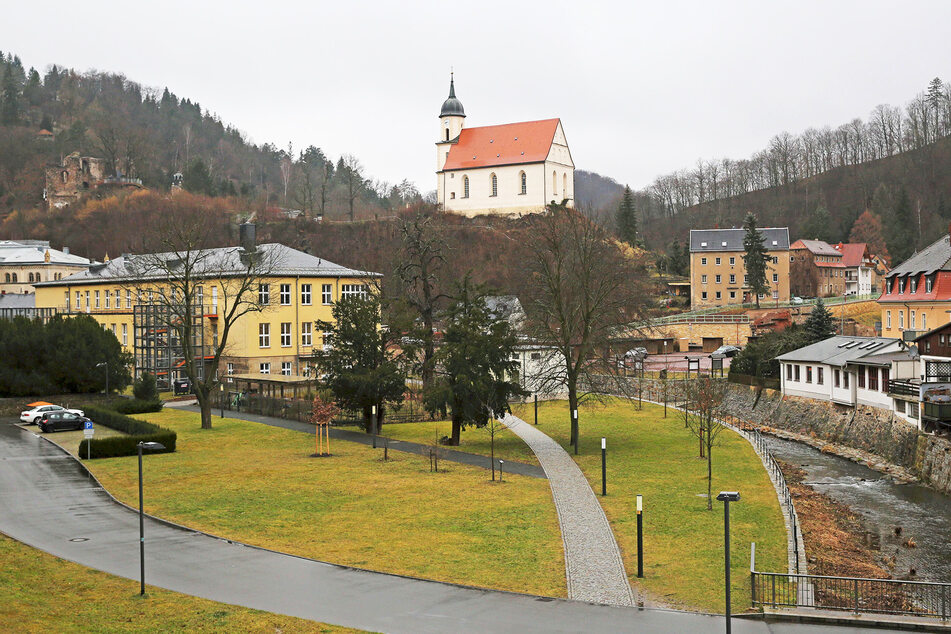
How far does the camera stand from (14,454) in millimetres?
32375

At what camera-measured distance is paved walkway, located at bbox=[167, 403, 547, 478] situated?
30125mm

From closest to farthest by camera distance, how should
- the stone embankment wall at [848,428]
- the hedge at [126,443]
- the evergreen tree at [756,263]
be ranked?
A: 1. the hedge at [126,443]
2. the stone embankment wall at [848,428]
3. the evergreen tree at [756,263]

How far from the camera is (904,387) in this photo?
119ft

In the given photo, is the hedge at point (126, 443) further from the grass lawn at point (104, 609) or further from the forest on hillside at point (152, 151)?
the forest on hillside at point (152, 151)

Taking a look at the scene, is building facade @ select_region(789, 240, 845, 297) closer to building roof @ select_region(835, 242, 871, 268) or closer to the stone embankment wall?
building roof @ select_region(835, 242, 871, 268)

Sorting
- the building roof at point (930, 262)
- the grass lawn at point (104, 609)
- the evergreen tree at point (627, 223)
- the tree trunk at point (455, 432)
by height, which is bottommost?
the grass lawn at point (104, 609)

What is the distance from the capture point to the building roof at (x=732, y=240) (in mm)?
93500

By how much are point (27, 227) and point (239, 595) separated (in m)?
125

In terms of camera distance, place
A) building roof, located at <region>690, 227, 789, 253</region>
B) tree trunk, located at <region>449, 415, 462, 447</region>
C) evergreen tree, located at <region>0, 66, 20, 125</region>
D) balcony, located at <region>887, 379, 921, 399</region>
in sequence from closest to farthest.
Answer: tree trunk, located at <region>449, 415, 462, 447</region> → balcony, located at <region>887, 379, 921, 399</region> → building roof, located at <region>690, 227, 789, 253</region> → evergreen tree, located at <region>0, 66, 20, 125</region>

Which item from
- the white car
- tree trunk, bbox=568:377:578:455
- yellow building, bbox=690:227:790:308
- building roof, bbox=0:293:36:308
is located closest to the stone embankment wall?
tree trunk, bbox=568:377:578:455

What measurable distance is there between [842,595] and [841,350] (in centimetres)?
3219

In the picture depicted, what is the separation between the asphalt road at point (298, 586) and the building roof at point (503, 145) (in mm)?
90310

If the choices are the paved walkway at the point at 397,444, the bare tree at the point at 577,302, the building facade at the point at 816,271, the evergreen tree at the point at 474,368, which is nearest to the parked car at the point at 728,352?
the bare tree at the point at 577,302

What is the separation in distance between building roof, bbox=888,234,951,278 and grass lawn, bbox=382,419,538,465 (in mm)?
26868
